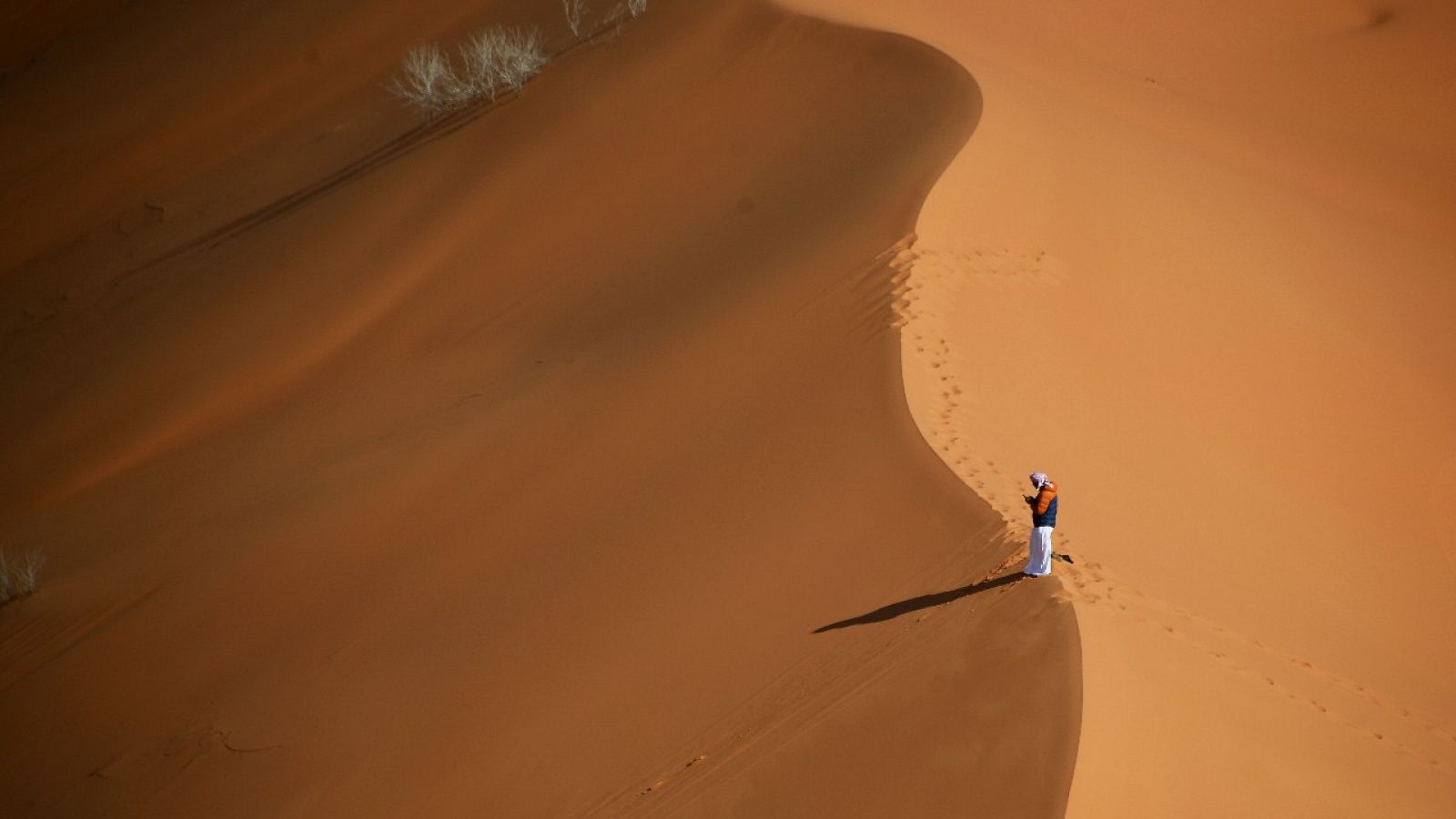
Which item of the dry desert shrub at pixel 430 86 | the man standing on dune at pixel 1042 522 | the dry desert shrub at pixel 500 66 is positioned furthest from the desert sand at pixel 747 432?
the dry desert shrub at pixel 430 86

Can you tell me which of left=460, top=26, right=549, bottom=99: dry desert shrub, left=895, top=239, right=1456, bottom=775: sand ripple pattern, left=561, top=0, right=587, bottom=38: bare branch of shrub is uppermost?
left=561, top=0, right=587, bottom=38: bare branch of shrub

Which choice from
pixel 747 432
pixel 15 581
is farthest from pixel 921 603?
pixel 15 581

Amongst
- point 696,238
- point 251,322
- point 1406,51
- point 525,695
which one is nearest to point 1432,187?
point 1406,51

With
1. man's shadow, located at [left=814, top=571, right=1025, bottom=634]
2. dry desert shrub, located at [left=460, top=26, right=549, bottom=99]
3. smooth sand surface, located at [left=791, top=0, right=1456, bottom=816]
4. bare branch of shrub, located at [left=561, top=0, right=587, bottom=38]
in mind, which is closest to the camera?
smooth sand surface, located at [left=791, top=0, right=1456, bottom=816]

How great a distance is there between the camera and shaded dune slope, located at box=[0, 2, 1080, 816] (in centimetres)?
738

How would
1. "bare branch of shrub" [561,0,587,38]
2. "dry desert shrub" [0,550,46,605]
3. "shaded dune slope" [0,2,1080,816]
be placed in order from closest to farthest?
"shaded dune slope" [0,2,1080,816], "dry desert shrub" [0,550,46,605], "bare branch of shrub" [561,0,587,38]

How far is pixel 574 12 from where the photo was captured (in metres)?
16.4

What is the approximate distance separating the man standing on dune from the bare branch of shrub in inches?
417

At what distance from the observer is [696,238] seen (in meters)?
12.2

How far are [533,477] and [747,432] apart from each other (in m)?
1.78

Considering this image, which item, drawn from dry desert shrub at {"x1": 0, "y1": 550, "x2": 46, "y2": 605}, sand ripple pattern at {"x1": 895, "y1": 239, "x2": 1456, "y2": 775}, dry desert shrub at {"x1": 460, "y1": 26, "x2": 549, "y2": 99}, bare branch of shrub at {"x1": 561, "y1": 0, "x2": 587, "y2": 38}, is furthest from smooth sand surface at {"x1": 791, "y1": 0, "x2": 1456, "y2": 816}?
dry desert shrub at {"x1": 0, "y1": 550, "x2": 46, "y2": 605}

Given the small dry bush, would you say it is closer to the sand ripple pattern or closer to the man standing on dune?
the sand ripple pattern

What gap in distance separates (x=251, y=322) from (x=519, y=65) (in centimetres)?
461

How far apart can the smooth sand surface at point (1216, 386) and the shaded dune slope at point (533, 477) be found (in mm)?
597
